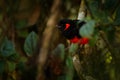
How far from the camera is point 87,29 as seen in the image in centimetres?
107

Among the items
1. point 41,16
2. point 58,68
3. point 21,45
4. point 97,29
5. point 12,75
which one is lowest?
point 21,45

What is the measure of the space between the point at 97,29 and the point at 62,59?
0.16 meters

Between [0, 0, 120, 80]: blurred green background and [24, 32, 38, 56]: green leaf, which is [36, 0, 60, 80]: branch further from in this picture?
[24, 32, 38, 56]: green leaf

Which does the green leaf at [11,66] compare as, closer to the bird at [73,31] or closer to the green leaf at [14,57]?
the green leaf at [14,57]

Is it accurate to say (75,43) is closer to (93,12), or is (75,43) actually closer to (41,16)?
(93,12)

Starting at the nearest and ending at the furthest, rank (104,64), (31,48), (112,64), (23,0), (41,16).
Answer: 1. (31,48)
2. (112,64)
3. (104,64)
4. (41,16)
5. (23,0)

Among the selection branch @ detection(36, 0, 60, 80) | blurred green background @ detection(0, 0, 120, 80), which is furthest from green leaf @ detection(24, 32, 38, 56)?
branch @ detection(36, 0, 60, 80)

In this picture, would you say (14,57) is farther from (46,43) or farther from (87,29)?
(46,43)

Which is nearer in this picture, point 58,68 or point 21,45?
point 58,68

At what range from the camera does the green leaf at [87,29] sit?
105 cm

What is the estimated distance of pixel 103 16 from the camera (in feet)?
3.99

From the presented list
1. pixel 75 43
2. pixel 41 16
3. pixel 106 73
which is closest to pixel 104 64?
pixel 106 73

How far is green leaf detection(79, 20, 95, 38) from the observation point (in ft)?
3.46

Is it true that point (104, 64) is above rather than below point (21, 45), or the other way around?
above
